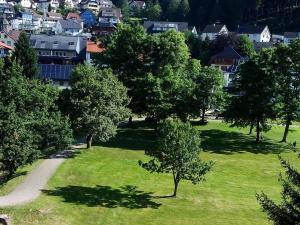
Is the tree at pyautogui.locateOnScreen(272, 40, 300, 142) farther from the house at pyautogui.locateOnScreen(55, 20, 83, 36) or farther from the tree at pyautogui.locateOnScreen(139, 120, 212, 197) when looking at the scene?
the house at pyautogui.locateOnScreen(55, 20, 83, 36)

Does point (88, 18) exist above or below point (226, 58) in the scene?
above

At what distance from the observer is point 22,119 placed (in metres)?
41.3

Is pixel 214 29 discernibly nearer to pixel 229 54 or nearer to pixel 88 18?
pixel 229 54

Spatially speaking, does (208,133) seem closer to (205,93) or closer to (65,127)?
(205,93)

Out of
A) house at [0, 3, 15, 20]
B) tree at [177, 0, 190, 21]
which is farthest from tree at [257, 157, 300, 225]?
tree at [177, 0, 190, 21]

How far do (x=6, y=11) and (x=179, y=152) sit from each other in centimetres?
16246

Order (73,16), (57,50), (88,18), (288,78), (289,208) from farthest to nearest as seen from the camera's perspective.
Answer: (88,18)
(73,16)
(57,50)
(288,78)
(289,208)

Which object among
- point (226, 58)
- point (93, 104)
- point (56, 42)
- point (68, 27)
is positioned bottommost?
point (93, 104)

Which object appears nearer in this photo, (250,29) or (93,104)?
(93,104)

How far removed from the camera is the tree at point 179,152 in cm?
3694

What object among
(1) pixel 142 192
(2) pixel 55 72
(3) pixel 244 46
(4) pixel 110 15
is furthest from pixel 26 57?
(4) pixel 110 15

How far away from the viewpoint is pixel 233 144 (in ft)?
191

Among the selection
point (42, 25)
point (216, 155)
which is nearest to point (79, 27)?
point (42, 25)

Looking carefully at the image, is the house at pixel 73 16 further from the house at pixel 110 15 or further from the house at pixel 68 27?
the house at pixel 68 27
